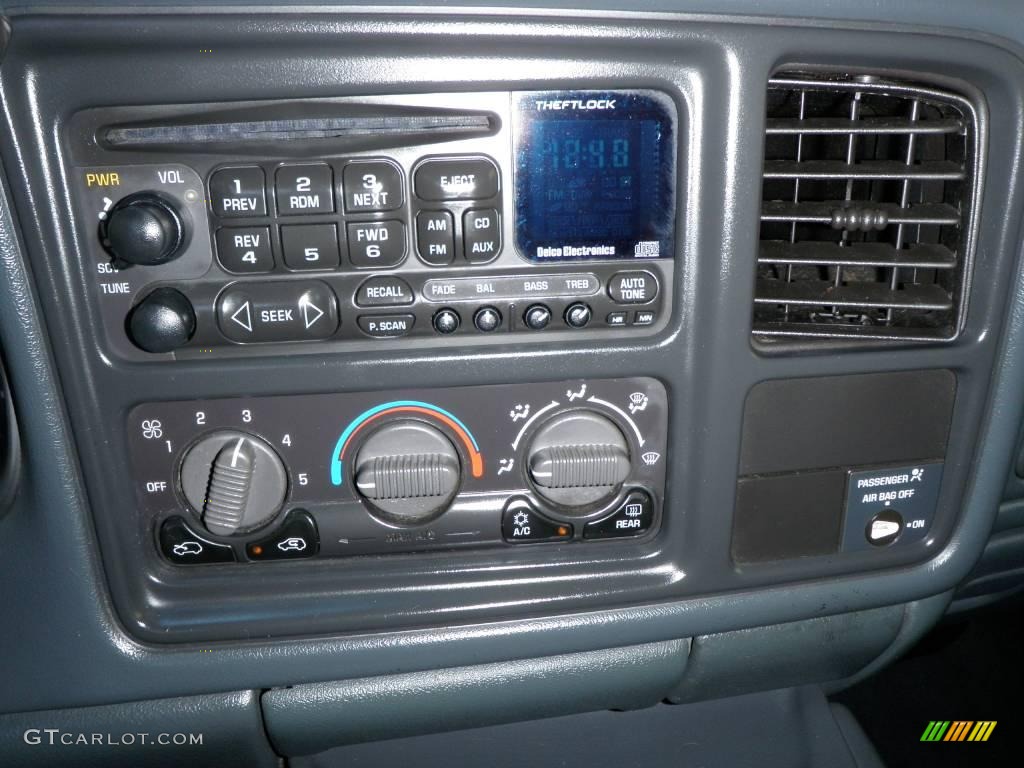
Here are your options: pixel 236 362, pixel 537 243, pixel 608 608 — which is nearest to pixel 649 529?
pixel 608 608

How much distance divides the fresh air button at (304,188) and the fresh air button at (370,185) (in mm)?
14

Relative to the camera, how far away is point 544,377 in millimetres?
792

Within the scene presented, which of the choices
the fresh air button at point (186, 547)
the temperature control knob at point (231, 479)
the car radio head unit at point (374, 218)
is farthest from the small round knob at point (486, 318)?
the fresh air button at point (186, 547)

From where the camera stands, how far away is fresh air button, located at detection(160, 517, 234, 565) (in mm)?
834

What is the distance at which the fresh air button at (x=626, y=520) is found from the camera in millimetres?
872

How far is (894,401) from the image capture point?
880 millimetres

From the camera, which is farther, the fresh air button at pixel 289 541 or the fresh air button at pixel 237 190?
the fresh air button at pixel 289 541

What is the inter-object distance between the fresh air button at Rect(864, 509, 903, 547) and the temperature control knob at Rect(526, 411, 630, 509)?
300mm

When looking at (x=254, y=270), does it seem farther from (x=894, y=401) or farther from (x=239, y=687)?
(x=894, y=401)

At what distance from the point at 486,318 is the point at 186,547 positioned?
370 mm

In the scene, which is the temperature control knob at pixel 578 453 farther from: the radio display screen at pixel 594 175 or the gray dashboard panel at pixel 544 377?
the radio display screen at pixel 594 175

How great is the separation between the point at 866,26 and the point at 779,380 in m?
0.31

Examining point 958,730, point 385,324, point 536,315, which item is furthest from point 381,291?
point 958,730

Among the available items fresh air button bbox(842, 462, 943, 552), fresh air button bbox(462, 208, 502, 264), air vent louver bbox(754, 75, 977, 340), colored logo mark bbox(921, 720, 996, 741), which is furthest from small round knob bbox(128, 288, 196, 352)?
colored logo mark bbox(921, 720, 996, 741)
